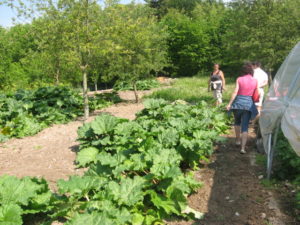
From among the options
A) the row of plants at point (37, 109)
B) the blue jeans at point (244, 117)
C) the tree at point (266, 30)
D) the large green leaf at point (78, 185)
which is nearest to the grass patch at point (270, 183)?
the blue jeans at point (244, 117)

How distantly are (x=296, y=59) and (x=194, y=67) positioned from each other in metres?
21.2

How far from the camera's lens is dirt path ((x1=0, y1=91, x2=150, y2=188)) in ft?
18.2

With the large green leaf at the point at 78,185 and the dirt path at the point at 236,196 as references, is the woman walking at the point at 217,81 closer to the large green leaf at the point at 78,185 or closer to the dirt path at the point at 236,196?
the dirt path at the point at 236,196

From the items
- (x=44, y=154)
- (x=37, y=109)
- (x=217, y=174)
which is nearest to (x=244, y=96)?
(x=217, y=174)

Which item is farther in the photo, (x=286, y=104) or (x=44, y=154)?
(x=44, y=154)

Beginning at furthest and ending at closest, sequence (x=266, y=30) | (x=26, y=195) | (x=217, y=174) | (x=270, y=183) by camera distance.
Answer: (x=266, y=30)
(x=217, y=174)
(x=270, y=183)
(x=26, y=195)

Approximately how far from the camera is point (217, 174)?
5.35m

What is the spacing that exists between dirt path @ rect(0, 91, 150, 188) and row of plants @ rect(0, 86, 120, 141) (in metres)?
0.34

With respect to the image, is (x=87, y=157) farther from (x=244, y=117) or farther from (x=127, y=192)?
(x=244, y=117)

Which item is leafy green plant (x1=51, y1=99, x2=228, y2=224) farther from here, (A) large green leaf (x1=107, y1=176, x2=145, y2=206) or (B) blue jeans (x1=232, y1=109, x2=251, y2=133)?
(B) blue jeans (x1=232, y1=109, x2=251, y2=133)

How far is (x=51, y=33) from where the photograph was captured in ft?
28.1

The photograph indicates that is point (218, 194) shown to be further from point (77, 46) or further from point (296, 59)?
point (77, 46)

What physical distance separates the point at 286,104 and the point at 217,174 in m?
1.62

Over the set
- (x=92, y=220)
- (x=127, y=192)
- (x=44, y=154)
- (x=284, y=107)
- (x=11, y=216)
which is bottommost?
(x=44, y=154)
